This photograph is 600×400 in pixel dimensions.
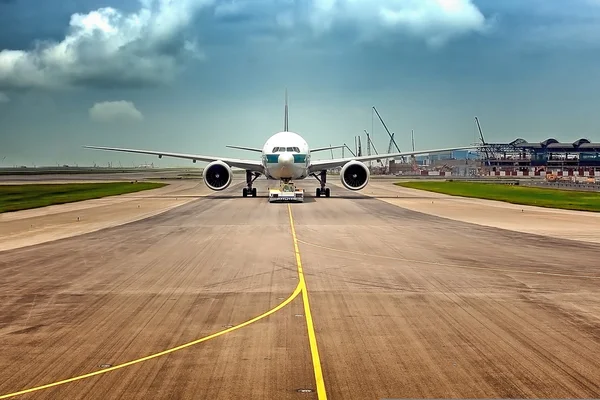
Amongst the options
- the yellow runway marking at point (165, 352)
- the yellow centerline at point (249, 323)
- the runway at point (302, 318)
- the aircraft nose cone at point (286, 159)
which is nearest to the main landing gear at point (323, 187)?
the aircraft nose cone at point (286, 159)

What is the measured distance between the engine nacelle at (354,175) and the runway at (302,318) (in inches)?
1110

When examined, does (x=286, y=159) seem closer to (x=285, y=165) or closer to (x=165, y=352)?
(x=285, y=165)

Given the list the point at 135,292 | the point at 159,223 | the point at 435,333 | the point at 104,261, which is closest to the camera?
the point at 435,333

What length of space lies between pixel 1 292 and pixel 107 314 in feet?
13.5

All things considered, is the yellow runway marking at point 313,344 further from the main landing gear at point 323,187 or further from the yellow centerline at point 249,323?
the main landing gear at point 323,187

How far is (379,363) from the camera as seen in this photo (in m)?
9.63

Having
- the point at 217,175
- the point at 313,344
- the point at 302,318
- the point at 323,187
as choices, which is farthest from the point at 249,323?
the point at 323,187

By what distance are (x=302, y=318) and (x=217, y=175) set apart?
137 ft

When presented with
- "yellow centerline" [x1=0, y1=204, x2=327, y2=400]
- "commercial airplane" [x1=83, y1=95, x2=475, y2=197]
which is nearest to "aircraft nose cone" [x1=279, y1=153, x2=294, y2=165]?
"commercial airplane" [x1=83, y1=95, x2=475, y2=197]

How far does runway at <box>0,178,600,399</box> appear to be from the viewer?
882cm

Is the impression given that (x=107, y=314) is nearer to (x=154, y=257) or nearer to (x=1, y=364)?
(x=1, y=364)

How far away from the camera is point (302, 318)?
1262 cm

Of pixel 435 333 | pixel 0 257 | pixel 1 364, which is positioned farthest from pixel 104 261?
pixel 435 333

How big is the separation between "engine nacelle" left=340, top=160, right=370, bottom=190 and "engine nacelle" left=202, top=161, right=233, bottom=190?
976 centimetres
